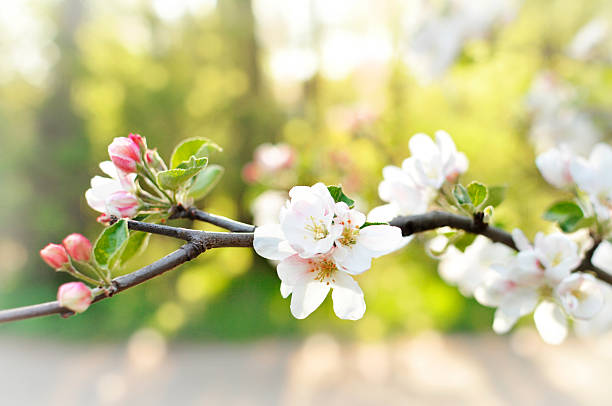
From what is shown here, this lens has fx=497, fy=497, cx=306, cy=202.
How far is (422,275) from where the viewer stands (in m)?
4.16

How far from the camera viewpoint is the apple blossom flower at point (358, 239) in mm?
364

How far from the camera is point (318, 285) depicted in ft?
1.32

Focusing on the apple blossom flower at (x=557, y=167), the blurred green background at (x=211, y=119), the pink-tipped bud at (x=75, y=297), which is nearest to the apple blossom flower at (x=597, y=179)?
the apple blossom flower at (x=557, y=167)

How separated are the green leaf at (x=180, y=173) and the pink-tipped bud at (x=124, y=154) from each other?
29 millimetres

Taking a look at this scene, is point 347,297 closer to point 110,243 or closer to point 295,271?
point 295,271

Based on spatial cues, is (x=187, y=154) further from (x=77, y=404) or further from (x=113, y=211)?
(x=77, y=404)

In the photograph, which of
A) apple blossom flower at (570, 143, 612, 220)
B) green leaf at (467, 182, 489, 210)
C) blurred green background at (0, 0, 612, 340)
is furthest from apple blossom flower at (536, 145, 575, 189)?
blurred green background at (0, 0, 612, 340)

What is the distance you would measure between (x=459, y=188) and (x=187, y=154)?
254 millimetres

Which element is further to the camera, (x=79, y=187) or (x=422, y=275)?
(x=79, y=187)

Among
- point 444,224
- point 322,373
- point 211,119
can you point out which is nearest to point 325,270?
point 444,224

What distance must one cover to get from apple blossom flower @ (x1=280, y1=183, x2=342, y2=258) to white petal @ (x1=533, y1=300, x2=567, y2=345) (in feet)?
0.85

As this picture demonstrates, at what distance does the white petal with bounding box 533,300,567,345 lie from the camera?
0.49 m

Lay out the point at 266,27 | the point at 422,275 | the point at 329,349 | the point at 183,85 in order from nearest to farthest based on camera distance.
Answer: the point at 329,349 < the point at 422,275 < the point at 183,85 < the point at 266,27

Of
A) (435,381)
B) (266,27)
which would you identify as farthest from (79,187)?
(435,381)
